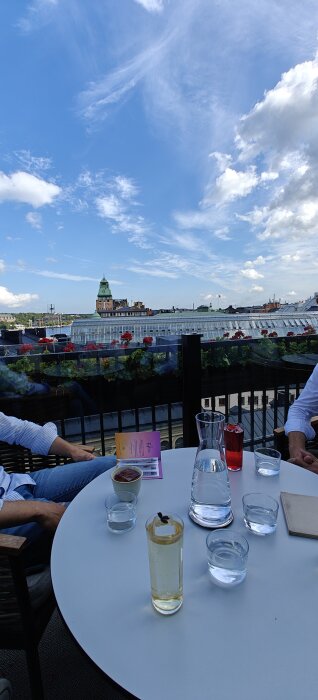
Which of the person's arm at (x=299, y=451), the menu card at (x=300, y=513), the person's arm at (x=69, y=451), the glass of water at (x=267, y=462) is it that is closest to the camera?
the menu card at (x=300, y=513)

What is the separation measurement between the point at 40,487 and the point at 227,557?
1096 mm

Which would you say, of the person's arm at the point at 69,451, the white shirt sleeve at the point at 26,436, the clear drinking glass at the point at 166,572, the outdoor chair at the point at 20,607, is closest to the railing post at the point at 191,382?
the person's arm at the point at 69,451

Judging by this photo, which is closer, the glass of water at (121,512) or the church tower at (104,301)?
the glass of water at (121,512)

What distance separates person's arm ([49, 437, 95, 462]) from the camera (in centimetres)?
168

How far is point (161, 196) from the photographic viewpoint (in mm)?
11727

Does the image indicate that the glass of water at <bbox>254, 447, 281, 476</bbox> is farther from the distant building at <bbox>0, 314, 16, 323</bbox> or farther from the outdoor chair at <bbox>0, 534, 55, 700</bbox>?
the distant building at <bbox>0, 314, 16, 323</bbox>

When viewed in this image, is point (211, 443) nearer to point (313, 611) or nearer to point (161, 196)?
point (313, 611)

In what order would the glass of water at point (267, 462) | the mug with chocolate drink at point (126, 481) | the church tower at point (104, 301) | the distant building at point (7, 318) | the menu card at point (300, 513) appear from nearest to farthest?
the menu card at point (300, 513) → the mug with chocolate drink at point (126, 481) → the glass of water at point (267, 462) → the distant building at point (7, 318) → the church tower at point (104, 301)

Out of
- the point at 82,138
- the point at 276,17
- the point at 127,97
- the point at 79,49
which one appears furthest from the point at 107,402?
the point at 82,138

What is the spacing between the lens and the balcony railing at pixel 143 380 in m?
2.67

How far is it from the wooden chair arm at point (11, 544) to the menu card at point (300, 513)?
32.7 inches

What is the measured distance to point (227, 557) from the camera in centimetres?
79

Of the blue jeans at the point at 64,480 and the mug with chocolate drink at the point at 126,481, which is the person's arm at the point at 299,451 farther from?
the blue jeans at the point at 64,480

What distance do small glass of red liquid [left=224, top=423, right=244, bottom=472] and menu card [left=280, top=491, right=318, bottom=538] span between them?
227mm
